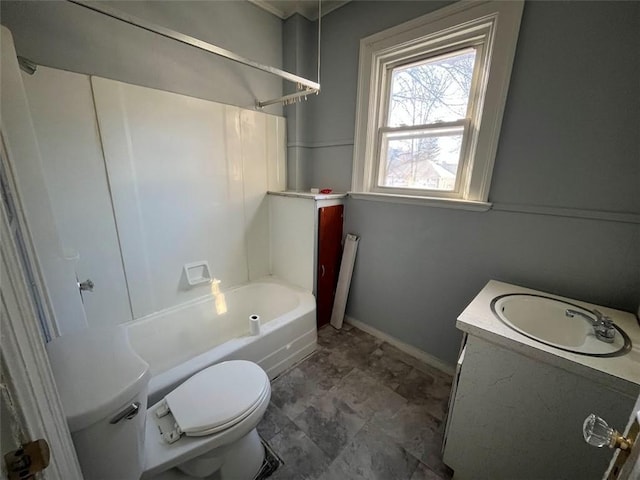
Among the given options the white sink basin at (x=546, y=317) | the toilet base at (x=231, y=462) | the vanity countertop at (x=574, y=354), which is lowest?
the toilet base at (x=231, y=462)

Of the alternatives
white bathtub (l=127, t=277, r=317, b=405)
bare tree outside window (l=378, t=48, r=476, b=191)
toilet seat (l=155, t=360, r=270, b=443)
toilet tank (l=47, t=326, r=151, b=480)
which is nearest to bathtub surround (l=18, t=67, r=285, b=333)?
white bathtub (l=127, t=277, r=317, b=405)

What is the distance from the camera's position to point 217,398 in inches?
43.0

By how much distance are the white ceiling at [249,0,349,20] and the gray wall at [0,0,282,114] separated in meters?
0.05

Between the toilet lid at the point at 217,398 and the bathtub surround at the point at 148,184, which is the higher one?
the bathtub surround at the point at 148,184

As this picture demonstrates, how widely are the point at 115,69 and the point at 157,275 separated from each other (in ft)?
4.14

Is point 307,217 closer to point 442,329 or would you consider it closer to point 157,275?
point 157,275

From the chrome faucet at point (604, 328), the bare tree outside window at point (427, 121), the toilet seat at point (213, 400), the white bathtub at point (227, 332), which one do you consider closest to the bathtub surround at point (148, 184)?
the white bathtub at point (227, 332)

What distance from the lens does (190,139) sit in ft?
5.77

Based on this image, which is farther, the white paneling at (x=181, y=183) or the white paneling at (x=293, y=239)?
the white paneling at (x=293, y=239)

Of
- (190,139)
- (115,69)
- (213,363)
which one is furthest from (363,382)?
(115,69)

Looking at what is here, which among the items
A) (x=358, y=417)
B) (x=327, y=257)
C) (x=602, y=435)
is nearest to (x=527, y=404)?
(x=602, y=435)

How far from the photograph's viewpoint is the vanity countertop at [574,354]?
0.80 metres

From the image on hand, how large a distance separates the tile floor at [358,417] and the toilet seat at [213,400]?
431mm

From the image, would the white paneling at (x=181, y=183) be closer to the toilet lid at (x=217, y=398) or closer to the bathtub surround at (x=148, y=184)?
the bathtub surround at (x=148, y=184)
